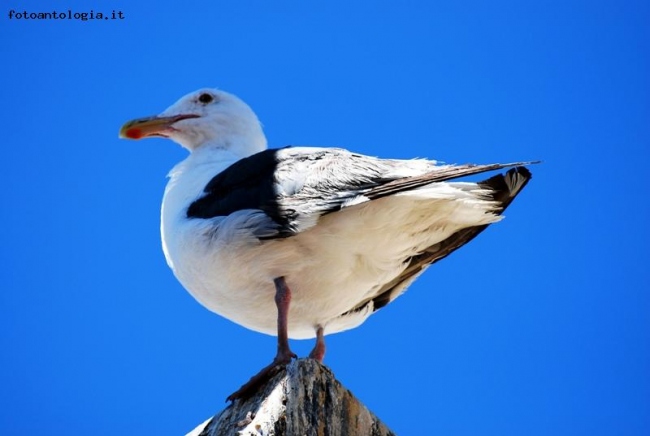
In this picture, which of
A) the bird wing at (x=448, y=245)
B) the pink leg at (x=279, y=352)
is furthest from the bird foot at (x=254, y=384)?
the bird wing at (x=448, y=245)

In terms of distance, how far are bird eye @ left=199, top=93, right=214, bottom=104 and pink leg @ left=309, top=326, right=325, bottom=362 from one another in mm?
2523

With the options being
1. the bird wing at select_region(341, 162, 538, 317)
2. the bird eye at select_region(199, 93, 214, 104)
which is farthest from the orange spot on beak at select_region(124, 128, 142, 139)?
the bird wing at select_region(341, 162, 538, 317)

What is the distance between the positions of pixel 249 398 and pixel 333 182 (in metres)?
1.52

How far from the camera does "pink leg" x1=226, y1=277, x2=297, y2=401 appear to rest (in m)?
6.05

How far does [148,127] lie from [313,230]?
2.78 meters

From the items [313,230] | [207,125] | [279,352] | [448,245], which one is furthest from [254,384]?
[207,125]

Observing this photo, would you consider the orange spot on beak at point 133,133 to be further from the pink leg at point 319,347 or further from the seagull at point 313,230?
the pink leg at point 319,347

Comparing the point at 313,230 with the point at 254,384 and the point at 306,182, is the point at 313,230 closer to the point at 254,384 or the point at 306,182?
the point at 306,182

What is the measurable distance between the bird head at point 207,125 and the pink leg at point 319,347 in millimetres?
1824

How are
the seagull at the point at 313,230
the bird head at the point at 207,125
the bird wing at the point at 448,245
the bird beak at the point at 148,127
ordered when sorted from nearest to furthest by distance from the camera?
1. the seagull at the point at 313,230
2. the bird wing at the point at 448,245
3. the bird head at the point at 207,125
4. the bird beak at the point at 148,127

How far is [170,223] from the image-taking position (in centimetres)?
729

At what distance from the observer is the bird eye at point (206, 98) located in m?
8.81

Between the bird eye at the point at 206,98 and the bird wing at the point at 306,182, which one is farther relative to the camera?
the bird eye at the point at 206,98

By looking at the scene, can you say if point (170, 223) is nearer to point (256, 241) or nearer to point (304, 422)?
point (256, 241)
